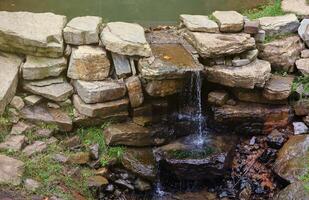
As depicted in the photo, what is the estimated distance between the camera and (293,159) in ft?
18.6

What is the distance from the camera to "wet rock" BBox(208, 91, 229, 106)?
6.34 metres

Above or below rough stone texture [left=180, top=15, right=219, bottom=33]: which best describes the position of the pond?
below

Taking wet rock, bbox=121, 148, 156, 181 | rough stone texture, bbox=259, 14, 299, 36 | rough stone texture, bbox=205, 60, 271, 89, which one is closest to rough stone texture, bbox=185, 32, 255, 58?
rough stone texture, bbox=205, 60, 271, 89

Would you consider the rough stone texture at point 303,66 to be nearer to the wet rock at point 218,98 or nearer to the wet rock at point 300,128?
the wet rock at point 300,128

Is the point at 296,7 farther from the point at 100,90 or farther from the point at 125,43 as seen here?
the point at 100,90

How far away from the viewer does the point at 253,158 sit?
619 cm

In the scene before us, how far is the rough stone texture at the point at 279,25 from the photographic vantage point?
7.09m

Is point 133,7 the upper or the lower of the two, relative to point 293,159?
upper

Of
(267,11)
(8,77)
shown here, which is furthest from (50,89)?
(267,11)

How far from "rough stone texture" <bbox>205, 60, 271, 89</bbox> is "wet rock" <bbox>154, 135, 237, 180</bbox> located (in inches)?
32.5

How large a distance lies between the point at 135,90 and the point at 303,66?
100 inches

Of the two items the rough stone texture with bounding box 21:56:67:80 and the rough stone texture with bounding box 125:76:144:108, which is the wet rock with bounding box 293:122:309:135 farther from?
the rough stone texture with bounding box 21:56:67:80

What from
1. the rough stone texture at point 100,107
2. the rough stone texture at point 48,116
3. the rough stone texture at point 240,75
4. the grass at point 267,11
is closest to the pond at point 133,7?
the grass at point 267,11

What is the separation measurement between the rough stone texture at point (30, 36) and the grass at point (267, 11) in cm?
350
